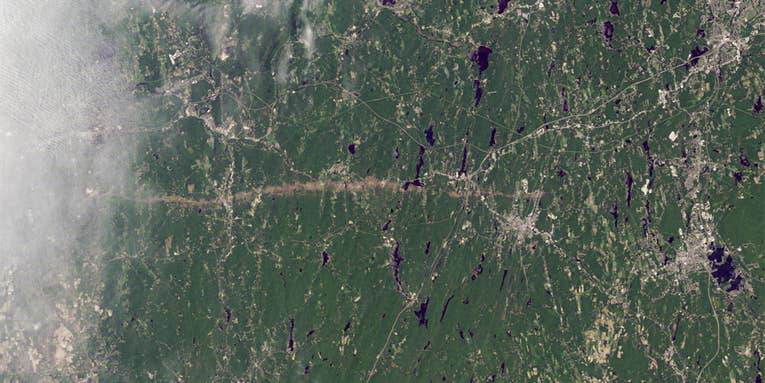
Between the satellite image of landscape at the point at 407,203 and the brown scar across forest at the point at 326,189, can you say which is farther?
the brown scar across forest at the point at 326,189

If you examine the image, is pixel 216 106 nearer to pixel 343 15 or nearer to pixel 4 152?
pixel 343 15

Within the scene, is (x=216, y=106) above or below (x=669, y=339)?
above

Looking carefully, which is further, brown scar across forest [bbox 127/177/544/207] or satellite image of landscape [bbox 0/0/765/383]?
brown scar across forest [bbox 127/177/544/207]

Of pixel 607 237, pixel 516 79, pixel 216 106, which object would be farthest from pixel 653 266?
pixel 216 106
